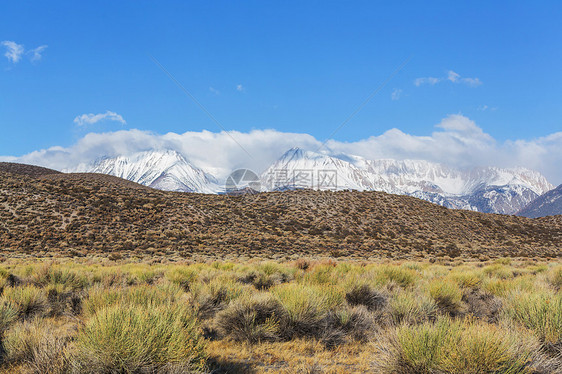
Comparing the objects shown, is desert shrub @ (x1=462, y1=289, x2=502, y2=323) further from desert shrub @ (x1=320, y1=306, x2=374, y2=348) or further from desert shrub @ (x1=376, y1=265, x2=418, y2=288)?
desert shrub @ (x1=320, y1=306, x2=374, y2=348)

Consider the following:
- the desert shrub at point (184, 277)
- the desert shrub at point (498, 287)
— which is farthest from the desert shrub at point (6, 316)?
the desert shrub at point (498, 287)

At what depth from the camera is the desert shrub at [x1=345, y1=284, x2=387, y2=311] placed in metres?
8.38

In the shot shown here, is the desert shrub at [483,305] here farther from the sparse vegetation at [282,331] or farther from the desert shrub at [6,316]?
the desert shrub at [6,316]

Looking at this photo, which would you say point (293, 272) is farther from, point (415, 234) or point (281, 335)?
point (415, 234)

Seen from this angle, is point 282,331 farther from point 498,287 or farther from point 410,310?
point 498,287

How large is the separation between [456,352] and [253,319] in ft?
12.2

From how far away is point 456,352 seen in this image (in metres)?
3.83

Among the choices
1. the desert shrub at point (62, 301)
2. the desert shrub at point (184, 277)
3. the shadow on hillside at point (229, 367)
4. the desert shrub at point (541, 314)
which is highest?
the desert shrub at point (541, 314)

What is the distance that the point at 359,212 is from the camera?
49719 mm

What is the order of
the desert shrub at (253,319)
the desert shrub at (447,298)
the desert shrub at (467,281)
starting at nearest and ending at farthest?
the desert shrub at (253,319)
the desert shrub at (447,298)
the desert shrub at (467,281)

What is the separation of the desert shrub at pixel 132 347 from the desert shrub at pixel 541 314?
232 inches

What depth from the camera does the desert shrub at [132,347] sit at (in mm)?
3848

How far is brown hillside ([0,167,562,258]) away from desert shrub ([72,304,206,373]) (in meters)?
24.0

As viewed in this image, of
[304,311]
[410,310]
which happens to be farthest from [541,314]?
[304,311]
